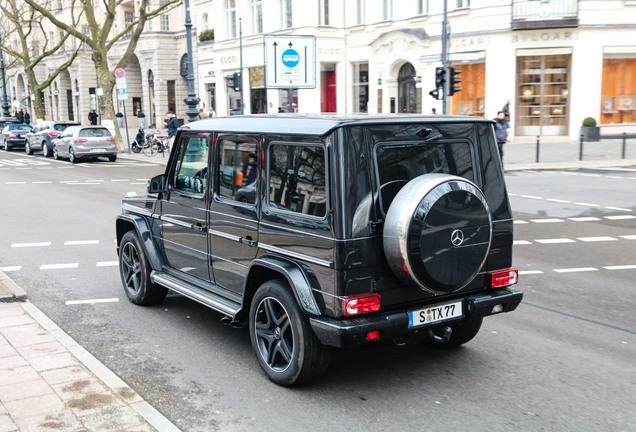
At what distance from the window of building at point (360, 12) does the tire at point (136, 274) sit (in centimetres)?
3058

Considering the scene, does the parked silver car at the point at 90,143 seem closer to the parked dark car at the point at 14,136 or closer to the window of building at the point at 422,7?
the parked dark car at the point at 14,136

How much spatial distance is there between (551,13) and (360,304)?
1050 inches

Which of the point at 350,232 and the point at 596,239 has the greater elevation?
the point at 350,232

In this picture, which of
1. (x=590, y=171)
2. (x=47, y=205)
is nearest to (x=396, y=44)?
(x=590, y=171)

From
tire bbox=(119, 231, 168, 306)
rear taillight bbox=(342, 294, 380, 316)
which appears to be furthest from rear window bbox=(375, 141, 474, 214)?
tire bbox=(119, 231, 168, 306)

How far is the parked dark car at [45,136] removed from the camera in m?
30.5

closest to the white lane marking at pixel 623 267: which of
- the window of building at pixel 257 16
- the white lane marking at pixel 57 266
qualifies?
the white lane marking at pixel 57 266

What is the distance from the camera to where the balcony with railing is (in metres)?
27.8

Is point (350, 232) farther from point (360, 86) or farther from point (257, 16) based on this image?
point (257, 16)

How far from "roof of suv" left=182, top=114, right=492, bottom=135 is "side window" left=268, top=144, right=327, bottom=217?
0.12 metres

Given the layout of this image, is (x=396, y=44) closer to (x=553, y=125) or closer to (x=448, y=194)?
(x=553, y=125)

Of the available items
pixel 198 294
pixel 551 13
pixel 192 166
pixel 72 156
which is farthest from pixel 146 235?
pixel 551 13

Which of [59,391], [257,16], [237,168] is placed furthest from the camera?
[257,16]

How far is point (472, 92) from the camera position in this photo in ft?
102
